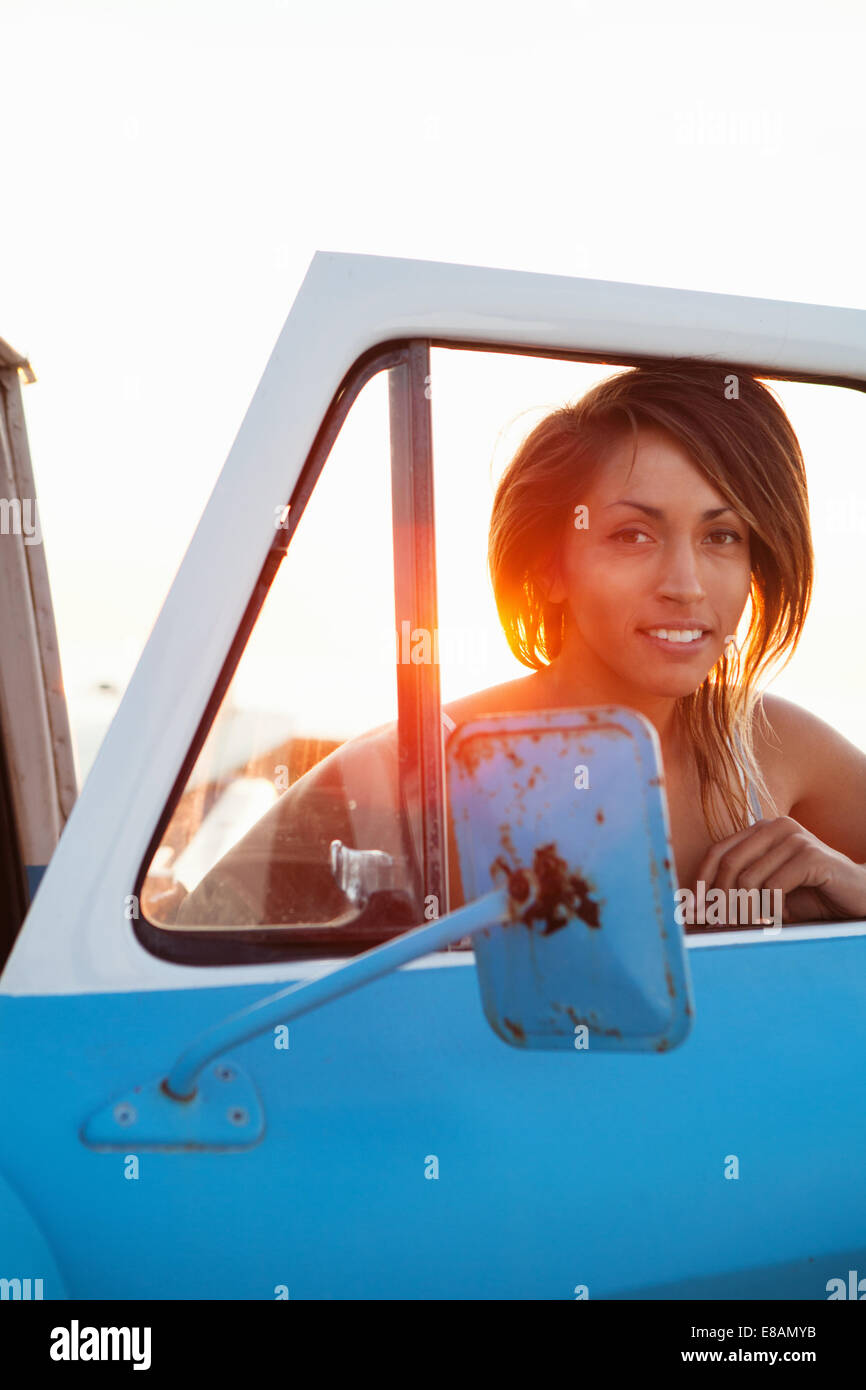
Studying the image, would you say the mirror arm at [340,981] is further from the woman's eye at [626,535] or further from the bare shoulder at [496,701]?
the woman's eye at [626,535]

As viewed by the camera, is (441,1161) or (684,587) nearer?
(441,1161)

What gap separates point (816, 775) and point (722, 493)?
57cm

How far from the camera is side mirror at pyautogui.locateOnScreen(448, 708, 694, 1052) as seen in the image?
90cm

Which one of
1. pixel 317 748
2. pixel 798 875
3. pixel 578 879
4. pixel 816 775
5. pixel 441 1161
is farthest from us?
pixel 816 775

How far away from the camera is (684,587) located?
63.2 inches

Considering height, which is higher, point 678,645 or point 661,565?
point 661,565

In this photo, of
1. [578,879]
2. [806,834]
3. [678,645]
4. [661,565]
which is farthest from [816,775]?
[578,879]

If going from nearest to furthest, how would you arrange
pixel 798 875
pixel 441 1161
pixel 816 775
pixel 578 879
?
pixel 578 879, pixel 441 1161, pixel 798 875, pixel 816 775

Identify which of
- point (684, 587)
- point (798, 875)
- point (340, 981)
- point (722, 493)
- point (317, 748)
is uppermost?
point (722, 493)

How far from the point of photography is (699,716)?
188cm

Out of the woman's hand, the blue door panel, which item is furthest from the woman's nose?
the blue door panel

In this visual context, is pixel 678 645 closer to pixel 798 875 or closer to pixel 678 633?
pixel 678 633

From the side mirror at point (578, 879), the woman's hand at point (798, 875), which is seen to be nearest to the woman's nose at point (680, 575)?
the woman's hand at point (798, 875)
